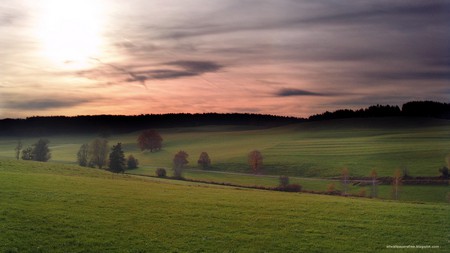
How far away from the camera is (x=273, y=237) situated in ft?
75.2

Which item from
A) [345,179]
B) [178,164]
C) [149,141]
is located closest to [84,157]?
[178,164]

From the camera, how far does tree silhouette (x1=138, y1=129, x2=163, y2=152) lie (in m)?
127

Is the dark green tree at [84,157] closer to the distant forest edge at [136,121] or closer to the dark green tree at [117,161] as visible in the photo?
the dark green tree at [117,161]

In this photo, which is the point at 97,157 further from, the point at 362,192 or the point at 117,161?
the point at 362,192

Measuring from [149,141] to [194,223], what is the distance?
105 meters

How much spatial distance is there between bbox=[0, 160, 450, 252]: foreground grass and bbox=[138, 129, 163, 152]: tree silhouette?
9314cm

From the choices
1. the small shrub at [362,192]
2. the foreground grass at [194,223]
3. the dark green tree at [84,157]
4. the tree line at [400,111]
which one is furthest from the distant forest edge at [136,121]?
the foreground grass at [194,223]

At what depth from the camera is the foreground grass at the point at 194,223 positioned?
69.6 feet

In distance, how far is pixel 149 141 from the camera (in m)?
128

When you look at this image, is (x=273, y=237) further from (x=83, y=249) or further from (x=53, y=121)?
(x=53, y=121)

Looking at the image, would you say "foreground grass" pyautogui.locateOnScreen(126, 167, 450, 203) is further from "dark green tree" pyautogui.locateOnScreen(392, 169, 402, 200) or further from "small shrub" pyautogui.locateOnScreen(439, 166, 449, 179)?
"small shrub" pyautogui.locateOnScreen(439, 166, 449, 179)

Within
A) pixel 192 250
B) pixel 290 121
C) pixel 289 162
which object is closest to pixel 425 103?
pixel 289 162

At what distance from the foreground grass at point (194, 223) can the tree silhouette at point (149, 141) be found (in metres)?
93.1

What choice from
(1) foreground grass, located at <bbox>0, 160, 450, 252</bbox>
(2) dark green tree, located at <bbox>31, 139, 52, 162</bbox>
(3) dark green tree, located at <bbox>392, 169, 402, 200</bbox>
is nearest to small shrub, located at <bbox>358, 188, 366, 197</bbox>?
(3) dark green tree, located at <bbox>392, 169, 402, 200</bbox>
